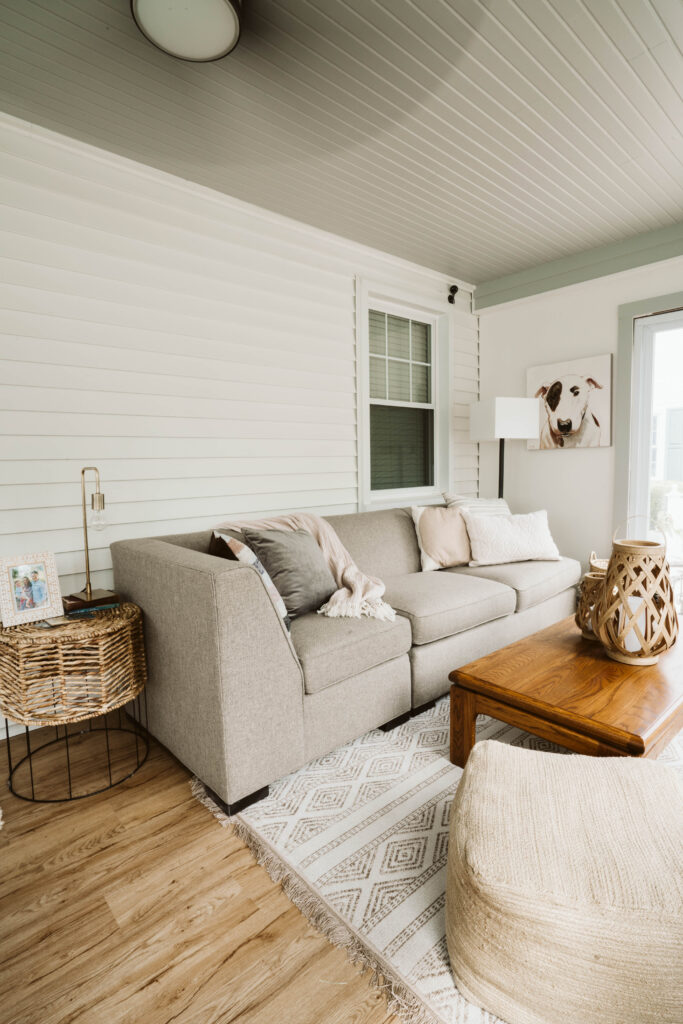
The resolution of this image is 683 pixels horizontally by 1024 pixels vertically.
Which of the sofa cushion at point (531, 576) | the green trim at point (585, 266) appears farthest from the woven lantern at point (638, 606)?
the green trim at point (585, 266)

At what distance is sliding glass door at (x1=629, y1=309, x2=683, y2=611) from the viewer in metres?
3.52

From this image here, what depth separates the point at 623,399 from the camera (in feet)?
12.0

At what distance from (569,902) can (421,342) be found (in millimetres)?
3953

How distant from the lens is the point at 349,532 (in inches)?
116

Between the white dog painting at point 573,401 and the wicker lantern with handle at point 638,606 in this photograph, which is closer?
the wicker lantern with handle at point 638,606

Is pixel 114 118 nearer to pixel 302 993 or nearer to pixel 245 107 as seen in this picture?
pixel 245 107

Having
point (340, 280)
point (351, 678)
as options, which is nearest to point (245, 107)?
point (340, 280)

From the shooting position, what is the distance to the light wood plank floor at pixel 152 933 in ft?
3.59

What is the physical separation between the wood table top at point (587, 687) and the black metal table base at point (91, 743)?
51.8 inches

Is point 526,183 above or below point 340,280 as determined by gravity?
above

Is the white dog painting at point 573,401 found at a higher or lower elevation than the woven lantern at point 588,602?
higher

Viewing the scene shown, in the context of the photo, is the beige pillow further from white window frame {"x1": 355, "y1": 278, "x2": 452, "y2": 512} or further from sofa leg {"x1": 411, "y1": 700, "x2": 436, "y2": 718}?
sofa leg {"x1": 411, "y1": 700, "x2": 436, "y2": 718}

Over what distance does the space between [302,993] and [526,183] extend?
349 cm

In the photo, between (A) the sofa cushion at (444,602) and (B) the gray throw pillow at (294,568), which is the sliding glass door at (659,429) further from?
(B) the gray throw pillow at (294,568)
